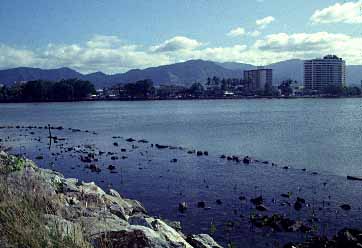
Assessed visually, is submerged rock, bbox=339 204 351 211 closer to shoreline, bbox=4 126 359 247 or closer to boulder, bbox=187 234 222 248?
shoreline, bbox=4 126 359 247

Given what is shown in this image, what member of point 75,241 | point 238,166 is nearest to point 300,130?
point 238,166

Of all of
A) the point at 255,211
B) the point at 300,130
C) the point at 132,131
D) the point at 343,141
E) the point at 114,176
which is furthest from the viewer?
the point at 132,131

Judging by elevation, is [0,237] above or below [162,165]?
above

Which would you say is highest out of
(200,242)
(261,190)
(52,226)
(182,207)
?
(52,226)

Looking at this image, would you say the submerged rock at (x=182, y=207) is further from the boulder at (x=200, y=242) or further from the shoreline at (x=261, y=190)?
the boulder at (x=200, y=242)

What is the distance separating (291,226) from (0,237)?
15.3 m

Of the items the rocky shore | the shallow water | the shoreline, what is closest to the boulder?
the rocky shore

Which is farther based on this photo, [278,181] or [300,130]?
[300,130]

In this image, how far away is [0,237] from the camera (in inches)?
256

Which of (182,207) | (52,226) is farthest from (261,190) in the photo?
(52,226)

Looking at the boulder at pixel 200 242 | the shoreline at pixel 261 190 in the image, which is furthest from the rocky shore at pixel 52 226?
the shoreline at pixel 261 190

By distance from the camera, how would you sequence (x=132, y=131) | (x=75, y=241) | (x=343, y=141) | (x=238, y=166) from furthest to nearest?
(x=132, y=131) → (x=343, y=141) → (x=238, y=166) → (x=75, y=241)

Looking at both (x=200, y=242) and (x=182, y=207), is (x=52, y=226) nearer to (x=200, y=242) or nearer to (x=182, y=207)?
(x=200, y=242)

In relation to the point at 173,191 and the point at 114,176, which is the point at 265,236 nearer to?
the point at 173,191
